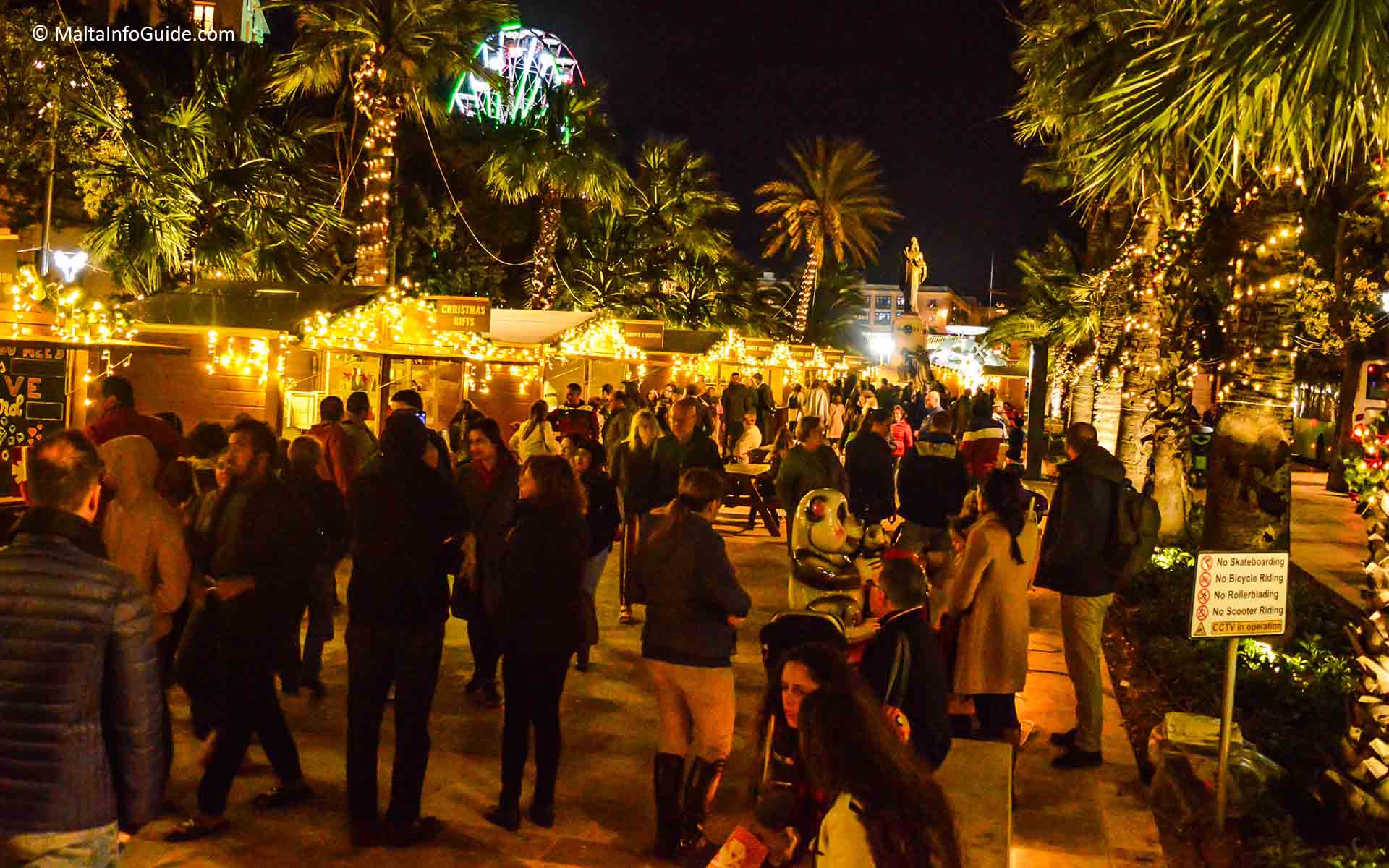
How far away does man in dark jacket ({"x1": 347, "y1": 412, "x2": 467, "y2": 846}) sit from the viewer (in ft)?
17.0

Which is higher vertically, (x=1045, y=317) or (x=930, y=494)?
(x=1045, y=317)

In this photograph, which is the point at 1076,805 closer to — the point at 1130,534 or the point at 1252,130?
the point at 1130,534

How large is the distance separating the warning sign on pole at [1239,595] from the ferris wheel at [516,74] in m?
30.9

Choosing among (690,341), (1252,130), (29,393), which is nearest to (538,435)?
(29,393)

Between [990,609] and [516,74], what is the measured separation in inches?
1261

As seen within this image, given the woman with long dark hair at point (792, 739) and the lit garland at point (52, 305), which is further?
the lit garland at point (52, 305)

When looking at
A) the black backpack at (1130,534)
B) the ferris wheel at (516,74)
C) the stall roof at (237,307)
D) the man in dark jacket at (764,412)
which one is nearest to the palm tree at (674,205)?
the ferris wheel at (516,74)

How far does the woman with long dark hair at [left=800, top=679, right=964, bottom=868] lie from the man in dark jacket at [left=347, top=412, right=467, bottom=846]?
288 centimetres

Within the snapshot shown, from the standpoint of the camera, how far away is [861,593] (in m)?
5.39

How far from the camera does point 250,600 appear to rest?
539 cm

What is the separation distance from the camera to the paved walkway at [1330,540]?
14992 millimetres

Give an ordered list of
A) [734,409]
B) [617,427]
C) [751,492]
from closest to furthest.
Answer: [617,427]
[751,492]
[734,409]

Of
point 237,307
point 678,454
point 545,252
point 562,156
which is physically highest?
point 562,156

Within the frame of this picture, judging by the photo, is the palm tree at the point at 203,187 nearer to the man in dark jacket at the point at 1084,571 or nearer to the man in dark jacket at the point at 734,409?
the man in dark jacket at the point at 734,409
